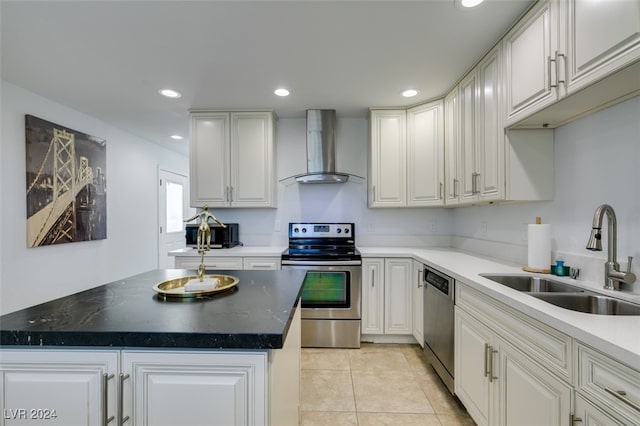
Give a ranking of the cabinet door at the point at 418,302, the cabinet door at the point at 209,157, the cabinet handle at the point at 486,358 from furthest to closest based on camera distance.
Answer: the cabinet door at the point at 209,157 < the cabinet door at the point at 418,302 < the cabinet handle at the point at 486,358

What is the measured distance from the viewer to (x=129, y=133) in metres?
3.94

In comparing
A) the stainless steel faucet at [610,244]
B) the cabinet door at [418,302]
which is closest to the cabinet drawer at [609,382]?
the stainless steel faucet at [610,244]

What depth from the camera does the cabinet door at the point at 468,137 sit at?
2.16 metres

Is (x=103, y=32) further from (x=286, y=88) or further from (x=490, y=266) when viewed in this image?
(x=490, y=266)

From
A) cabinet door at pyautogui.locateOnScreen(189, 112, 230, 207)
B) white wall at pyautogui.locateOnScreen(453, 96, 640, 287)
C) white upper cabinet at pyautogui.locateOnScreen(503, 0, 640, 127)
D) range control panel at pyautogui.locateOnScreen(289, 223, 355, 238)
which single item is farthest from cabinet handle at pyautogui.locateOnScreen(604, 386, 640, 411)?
cabinet door at pyautogui.locateOnScreen(189, 112, 230, 207)

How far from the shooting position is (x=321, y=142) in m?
3.13

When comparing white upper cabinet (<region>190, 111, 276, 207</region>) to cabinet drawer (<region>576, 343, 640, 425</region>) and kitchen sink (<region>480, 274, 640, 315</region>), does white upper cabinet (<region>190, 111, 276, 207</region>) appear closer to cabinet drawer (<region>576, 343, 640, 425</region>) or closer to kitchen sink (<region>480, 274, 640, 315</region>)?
kitchen sink (<region>480, 274, 640, 315</region>)

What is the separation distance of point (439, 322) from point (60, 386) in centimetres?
210

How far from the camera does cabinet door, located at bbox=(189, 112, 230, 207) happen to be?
3037 mm

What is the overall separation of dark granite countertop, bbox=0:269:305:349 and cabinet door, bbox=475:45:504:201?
1.55 m

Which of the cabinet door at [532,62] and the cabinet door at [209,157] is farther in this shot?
the cabinet door at [209,157]

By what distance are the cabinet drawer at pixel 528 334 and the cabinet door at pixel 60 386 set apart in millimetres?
1471

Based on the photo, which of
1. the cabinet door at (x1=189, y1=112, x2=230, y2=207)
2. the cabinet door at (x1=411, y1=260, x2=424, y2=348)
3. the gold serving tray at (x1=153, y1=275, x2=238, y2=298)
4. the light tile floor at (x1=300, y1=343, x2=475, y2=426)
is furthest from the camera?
the cabinet door at (x1=189, y1=112, x2=230, y2=207)

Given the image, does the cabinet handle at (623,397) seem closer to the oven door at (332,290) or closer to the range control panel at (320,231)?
the oven door at (332,290)
